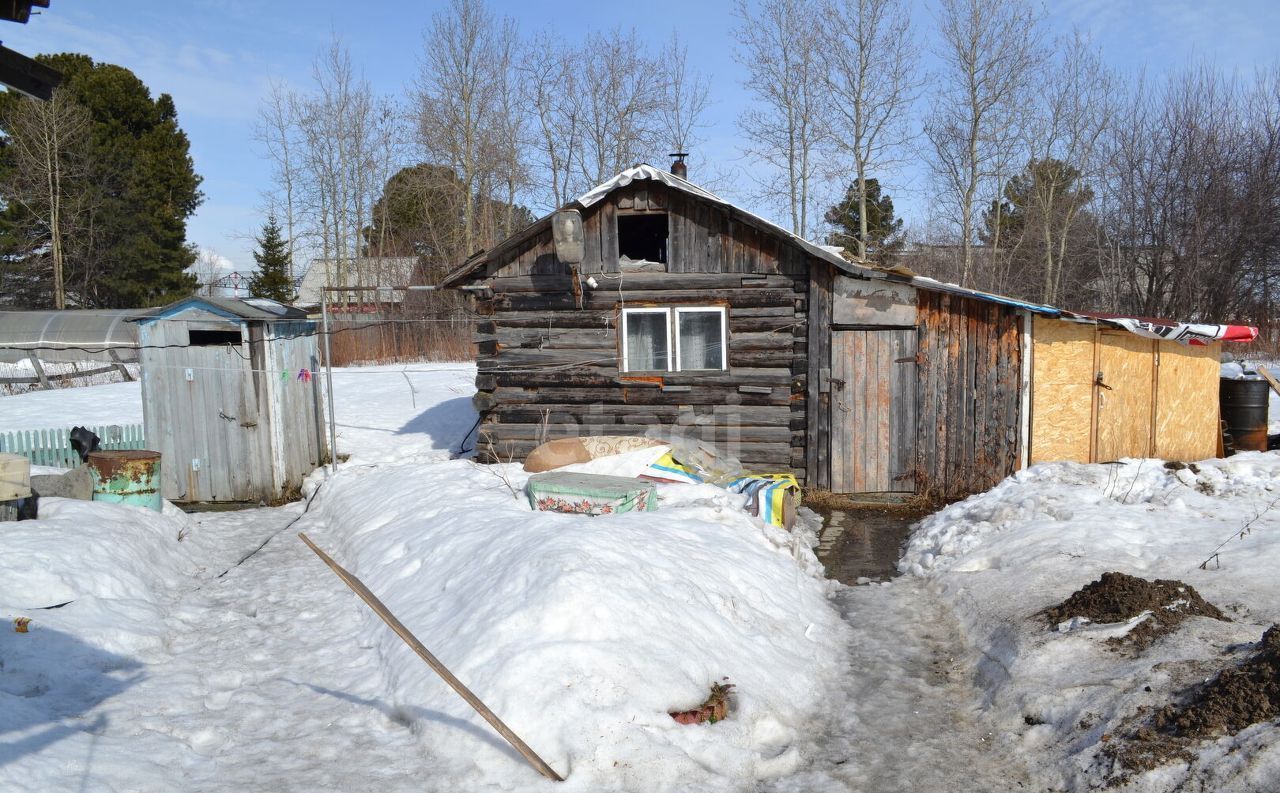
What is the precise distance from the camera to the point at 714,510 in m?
8.95

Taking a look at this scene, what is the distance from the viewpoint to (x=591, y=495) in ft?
29.9

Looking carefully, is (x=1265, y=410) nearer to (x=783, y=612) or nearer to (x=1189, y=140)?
(x=783, y=612)

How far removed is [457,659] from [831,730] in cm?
258

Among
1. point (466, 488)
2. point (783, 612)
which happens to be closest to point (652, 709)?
point (783, 612)

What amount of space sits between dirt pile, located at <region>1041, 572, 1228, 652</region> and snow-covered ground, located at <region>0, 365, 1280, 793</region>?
0.54ft

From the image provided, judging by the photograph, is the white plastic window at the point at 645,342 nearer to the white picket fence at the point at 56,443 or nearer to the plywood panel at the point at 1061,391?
the plywood panel at the point at 1061,391

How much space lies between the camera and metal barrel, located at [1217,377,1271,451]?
12117 mm

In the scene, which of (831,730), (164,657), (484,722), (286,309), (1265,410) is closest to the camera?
(484,722)

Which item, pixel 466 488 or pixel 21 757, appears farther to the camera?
pixel 466 488

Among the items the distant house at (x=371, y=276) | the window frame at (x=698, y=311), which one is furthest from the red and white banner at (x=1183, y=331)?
the distant house at (x=371, y=276)

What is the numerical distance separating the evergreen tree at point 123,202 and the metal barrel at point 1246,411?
36698 mm

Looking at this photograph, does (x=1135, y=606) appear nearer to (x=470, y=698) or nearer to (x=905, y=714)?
(x=905, y=714)

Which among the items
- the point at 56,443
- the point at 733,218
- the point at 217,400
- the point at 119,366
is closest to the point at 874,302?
the point at 733,218

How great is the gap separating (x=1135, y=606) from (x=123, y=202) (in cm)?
3807
